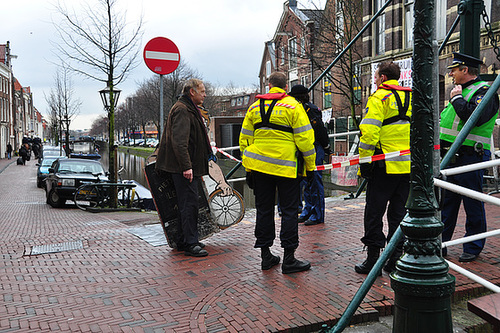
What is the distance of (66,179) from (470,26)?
11388 millimetres

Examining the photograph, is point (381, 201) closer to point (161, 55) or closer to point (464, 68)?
point (464, 68)

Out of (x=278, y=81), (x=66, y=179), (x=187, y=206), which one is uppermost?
(x=278, y=81)

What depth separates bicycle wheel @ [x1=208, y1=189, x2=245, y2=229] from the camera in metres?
6.12

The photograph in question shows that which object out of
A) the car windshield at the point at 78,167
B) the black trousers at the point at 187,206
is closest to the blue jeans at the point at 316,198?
the black trousers at the point at 187,206

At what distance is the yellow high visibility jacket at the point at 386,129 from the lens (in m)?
4.34

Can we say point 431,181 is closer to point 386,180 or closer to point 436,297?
point 436,297

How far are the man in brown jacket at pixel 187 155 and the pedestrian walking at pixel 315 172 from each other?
1.43 metres

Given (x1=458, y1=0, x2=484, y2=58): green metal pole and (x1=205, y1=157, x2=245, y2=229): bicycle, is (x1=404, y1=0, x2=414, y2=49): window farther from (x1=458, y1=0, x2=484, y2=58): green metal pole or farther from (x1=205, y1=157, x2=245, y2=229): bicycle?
(x1=205, y1=157, x2=245, y2=229): bicycle

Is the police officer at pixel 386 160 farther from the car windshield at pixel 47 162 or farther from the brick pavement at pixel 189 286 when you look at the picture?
the car windshield at pixel 47 162

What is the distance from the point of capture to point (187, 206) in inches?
214

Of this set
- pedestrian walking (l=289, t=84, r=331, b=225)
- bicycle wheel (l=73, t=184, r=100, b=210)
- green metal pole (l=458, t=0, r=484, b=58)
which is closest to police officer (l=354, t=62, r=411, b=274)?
green metal pole (l=458, t=0, r=484, b=58)

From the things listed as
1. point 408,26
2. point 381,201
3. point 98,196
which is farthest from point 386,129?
point 408,26

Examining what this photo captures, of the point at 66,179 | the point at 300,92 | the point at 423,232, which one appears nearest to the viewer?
the point at 423,232

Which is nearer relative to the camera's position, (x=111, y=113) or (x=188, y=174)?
(x=188, y=174)
